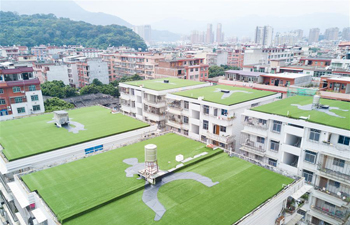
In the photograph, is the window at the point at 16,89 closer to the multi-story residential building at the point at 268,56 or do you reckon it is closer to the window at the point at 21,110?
the window at the point at 21,110

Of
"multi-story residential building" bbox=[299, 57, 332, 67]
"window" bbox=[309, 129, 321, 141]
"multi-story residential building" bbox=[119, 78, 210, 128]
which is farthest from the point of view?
"multi-story residential building" bbox=[299, 57, 332, 67]

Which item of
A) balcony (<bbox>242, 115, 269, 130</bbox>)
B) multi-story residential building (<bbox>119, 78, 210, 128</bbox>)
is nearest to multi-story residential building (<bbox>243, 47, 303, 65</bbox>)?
multi-story residential building (<bbox>119, 78, 210, 128</bbox>)

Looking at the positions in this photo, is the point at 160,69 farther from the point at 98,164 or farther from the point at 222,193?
the point at 222,193

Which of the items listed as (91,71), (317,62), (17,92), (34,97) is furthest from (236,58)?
(17,92)

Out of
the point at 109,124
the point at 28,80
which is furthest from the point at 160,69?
the point at 109,124

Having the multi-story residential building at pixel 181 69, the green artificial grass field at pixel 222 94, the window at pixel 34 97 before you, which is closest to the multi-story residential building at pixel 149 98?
the green artificial grass field at pixel 222 94

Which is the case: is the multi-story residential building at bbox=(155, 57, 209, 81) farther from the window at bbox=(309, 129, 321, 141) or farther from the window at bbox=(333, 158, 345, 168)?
the window at bbox=(333, 158, 345, 168)
